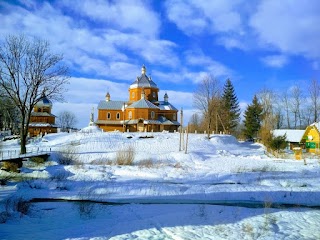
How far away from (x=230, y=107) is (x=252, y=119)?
27.8 feet

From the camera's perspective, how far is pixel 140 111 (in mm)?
51156

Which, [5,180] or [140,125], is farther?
[140,125]

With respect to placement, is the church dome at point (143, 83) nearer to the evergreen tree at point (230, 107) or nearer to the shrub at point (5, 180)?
the evergreen tree at point (230, 107)

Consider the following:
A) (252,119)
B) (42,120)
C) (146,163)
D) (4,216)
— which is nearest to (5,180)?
(4,216)

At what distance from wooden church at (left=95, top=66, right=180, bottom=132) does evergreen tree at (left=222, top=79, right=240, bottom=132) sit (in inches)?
459

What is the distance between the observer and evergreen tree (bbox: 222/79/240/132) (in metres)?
61.1

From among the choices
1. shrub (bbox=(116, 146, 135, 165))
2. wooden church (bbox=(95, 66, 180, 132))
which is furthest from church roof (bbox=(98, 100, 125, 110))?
shrub (bbox=(116, 146, 135, 165))

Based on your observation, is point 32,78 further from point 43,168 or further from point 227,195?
point 227,195

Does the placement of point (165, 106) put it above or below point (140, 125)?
above

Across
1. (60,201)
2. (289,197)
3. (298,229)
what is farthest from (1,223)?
(289,197)

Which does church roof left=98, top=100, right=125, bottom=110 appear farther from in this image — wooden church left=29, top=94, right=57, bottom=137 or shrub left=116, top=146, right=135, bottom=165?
shrub left=116, top=146, right=135, bottom=165

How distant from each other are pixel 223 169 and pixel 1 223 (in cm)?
1733

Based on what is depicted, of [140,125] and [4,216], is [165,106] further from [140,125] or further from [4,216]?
[4,216]

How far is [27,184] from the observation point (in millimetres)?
17266
